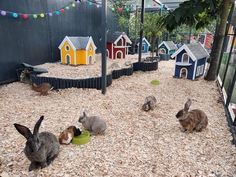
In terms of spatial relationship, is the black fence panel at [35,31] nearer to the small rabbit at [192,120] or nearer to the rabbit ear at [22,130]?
the rabbit ear at [22,130]

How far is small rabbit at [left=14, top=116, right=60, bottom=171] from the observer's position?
172cm

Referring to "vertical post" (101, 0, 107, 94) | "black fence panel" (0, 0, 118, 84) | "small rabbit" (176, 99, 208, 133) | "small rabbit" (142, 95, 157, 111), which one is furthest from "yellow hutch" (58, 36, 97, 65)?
"small rabbit" (176, 99, 208, 133)

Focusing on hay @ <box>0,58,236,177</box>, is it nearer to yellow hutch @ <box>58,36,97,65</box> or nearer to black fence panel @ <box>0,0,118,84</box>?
black fence panel @ <box>0,0,118,84</box>

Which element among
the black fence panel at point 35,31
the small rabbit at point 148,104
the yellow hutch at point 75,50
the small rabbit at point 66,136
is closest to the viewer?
the small rabbit at point 66,136

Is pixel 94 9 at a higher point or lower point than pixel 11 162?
higher

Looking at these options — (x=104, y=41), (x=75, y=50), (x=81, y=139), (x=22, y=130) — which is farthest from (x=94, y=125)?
(x=75, y=50)

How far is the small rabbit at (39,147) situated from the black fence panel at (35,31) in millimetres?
3489

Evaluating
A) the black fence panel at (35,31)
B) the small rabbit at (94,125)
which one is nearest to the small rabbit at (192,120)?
the small rabbit at (94,125)

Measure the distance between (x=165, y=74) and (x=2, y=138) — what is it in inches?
191

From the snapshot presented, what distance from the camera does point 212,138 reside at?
2.71 metres

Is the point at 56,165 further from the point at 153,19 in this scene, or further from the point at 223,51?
the point at 153,19

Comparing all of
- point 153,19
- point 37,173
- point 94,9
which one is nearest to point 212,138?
point 37,173

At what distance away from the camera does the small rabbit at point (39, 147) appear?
1720 mm

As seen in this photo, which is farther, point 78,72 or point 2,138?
point 78,72
